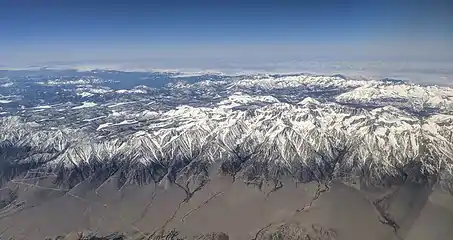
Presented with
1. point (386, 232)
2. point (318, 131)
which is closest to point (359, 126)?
point (318, 131)

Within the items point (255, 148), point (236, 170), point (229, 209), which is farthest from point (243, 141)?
point (229, 209)

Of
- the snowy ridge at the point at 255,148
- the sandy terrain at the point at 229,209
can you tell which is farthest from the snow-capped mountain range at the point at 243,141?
the sandy terrain at the point at 229,209

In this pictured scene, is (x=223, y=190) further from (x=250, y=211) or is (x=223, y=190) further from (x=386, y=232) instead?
(x=386, y=232)

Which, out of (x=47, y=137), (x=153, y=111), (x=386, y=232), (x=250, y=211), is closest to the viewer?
(x=386, y=232)

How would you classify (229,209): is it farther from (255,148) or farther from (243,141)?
(243,141)

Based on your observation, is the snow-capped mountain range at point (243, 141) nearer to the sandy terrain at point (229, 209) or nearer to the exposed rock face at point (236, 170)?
the exposed rock face at point (236, 170)
